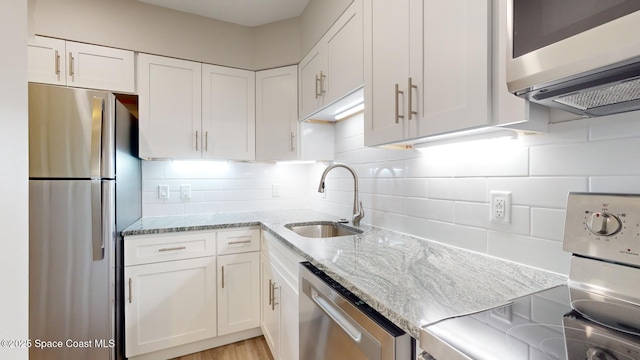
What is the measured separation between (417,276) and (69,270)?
5.66 feet

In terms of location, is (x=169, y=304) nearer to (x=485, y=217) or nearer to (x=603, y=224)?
(x=485, y=217)

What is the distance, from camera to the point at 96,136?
1452 millimetres

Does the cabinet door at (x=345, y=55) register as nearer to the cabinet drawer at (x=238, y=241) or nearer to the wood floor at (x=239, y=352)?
the cabinet drawer at (x=238, y=241)

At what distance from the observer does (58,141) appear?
1.41 metres

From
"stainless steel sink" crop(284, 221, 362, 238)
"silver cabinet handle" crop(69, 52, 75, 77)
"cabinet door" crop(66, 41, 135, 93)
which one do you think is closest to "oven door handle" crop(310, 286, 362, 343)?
"stainless steel sink" crop(284, 221, 362, 238)

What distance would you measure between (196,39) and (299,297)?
6.77 feet

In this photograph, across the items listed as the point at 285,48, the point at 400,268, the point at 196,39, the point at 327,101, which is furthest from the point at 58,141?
the point at 400,268

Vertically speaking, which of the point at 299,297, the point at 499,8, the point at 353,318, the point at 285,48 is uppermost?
the point at 285,48

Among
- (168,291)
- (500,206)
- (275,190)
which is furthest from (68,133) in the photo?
(500,206)

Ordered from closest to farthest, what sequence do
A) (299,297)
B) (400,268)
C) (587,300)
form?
(587,300), (400,268), (299,297)

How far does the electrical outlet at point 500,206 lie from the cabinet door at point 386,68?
0.42 metres

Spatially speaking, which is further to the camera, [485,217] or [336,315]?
[485,217]

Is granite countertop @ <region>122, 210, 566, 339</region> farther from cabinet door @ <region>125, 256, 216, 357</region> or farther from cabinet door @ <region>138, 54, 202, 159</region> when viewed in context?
cabinet door @ <region>138, 54, 202, 159</region>

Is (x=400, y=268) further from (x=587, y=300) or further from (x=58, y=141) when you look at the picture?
(x=58, y=141)
